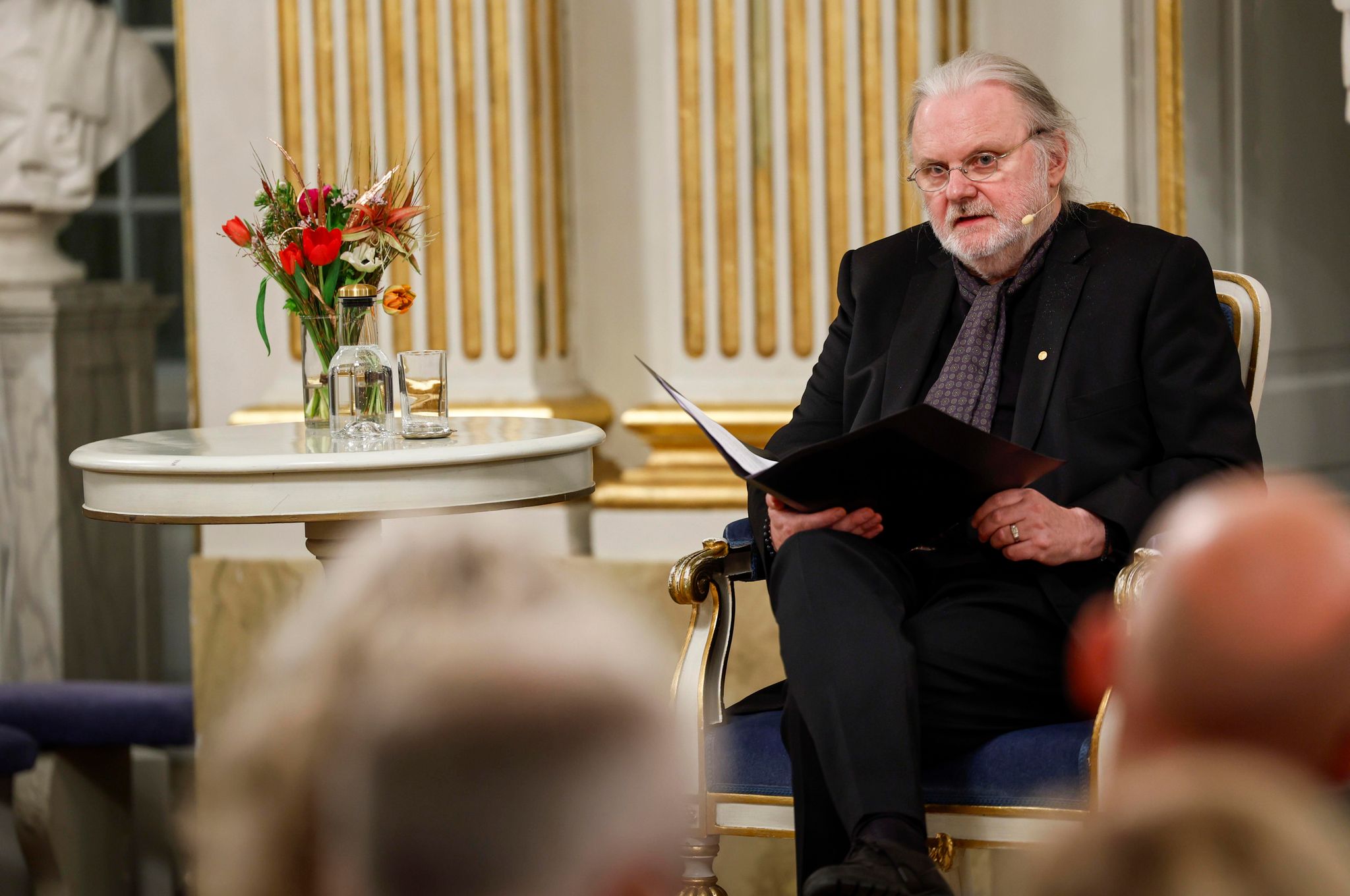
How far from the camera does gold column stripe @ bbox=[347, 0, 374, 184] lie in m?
3.58

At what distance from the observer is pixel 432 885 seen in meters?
0.52

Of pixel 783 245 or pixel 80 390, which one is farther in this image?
pixel 80 390

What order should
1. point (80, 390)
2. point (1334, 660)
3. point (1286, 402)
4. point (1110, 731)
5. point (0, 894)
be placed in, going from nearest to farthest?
point (1334, 660), point (1110, 731), point (0, 894), point (1286, 402), point (80, 390)

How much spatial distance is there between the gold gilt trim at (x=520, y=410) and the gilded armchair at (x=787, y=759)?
4.08ft

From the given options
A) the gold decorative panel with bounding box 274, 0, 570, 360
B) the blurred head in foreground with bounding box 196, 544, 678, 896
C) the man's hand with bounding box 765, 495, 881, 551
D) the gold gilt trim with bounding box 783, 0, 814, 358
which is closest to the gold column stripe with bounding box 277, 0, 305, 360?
the gold decorative panel with bounding box 274, 0, 570, 360

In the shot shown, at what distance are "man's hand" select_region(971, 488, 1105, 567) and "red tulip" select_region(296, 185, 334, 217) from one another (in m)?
1.22

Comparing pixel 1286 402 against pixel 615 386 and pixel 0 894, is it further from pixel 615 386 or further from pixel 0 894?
pixel 0 894

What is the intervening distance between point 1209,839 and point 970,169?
2.07m

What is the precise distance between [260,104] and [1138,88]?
2.01 metres

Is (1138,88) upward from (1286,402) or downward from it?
upward

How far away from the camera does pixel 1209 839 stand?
44cm

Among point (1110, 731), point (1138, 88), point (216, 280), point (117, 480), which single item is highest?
point (1138, 88)

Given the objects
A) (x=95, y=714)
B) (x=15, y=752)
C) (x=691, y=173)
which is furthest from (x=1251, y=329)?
(x=95, y=714)

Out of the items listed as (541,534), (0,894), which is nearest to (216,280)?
(0,894)
